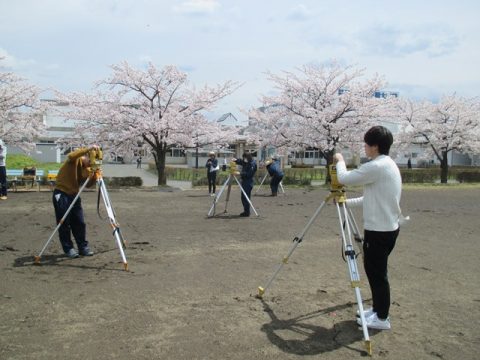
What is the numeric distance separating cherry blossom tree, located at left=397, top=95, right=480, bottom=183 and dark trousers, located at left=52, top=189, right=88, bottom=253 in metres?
25.6

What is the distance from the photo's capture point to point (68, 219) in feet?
20.9

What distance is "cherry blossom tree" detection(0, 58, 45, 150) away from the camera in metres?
20.7

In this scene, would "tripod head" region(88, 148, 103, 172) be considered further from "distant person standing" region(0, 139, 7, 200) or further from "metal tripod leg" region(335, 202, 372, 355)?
"distant person standing" region(0, 139, 7, 200)

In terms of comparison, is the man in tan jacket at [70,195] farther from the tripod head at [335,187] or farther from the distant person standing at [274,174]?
the distant person standing at [274,174]

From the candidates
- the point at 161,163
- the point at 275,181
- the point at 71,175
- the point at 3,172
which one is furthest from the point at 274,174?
the point at 71,175

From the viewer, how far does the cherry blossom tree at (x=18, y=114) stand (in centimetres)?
2070

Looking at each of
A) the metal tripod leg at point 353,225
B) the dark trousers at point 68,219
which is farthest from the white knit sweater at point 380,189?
the dark trousers at point 68,219

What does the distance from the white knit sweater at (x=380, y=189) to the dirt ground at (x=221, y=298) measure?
40.9 inches

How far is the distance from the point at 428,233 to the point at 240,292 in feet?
19.1

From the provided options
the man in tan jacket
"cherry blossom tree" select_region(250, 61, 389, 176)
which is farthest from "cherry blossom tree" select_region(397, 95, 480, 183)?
the man in tan jacket

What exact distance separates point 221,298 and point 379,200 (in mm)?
2086

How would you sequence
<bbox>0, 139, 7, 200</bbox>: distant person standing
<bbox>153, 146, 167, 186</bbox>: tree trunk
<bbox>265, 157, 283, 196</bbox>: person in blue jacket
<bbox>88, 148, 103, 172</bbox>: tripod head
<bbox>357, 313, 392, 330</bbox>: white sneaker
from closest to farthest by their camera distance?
1. <bbox>357, 313, 392, 330</bbox>: white sneaker
2. <bbox>88, 148, 103, 172</bbox>: tripod head
3. <bbox>0, 139, 7, 200</bbox>: distant person standing
4. <bbox>265, 157, 283, 196</bbox>: person in blue jacket
5. <bbox>153, 146, 167, 186</bbox>: tree trunk

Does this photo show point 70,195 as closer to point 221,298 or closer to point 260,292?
point 221,298

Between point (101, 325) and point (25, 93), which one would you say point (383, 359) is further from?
point (25, 93)
